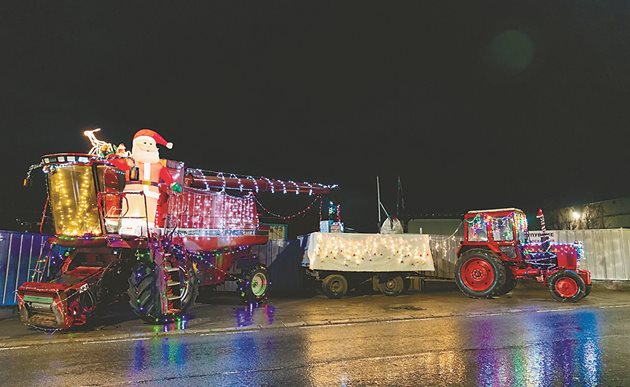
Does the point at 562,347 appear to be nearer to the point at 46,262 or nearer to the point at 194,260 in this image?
the point at 194,260

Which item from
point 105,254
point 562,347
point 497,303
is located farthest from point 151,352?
point 497,303

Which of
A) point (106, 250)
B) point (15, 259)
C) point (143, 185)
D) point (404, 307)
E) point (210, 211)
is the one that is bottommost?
point (404, 307)

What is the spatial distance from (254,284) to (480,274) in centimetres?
724

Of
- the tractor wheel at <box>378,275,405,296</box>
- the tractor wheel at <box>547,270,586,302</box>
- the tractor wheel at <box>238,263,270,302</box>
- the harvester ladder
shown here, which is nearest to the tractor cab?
the tractor wheel at <box>547,270,586,302</box>

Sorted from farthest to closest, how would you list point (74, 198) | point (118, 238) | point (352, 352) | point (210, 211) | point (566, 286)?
1. point (566, 286)
2. point (210, 211)
3. point (74, 198)
4. point (118, 238)
5. point (352, 352)

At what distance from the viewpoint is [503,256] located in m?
14.6

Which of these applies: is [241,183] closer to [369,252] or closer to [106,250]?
[369,252]

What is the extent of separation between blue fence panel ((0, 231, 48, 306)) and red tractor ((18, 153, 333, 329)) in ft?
2.16

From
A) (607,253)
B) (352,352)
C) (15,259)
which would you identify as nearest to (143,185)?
(15,259)

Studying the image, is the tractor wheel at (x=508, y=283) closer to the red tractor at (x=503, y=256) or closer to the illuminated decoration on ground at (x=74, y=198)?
the red tractor at (x=503, y=256)

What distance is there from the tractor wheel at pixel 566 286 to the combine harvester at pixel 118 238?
32.9ft

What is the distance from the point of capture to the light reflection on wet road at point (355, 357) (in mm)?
5785

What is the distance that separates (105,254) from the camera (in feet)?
33.4

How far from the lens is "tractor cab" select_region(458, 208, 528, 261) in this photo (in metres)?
14.6
